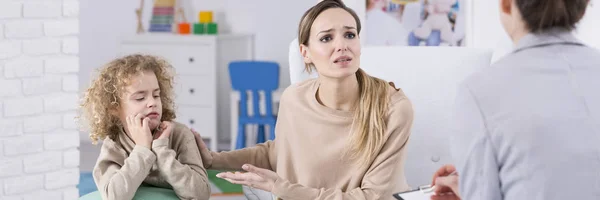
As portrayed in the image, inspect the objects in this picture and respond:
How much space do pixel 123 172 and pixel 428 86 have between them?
0.92 m

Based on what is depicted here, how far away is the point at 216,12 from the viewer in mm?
6547

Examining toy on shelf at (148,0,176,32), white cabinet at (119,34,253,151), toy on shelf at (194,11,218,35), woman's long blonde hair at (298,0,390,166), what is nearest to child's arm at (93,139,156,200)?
woman's long blonde hair at (298,0,390,166)

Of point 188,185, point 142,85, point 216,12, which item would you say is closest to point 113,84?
point 142,85

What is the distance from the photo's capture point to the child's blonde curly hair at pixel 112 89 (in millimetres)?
2266

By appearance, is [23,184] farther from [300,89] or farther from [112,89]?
[300,89]

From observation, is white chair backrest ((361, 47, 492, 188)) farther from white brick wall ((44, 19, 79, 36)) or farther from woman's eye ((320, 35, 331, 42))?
white brick wall ((44, 19, 79, 36))

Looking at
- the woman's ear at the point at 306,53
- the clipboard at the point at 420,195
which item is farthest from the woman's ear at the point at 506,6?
the woman's ear at the point at 306,53

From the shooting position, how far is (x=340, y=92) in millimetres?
2205

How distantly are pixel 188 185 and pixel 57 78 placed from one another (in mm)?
1005

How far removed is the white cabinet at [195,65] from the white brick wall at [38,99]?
2.95 meters

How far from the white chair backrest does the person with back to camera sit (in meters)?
1.13

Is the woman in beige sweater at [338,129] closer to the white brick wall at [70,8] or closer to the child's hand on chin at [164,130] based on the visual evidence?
the child's hand on chin at [164,130]

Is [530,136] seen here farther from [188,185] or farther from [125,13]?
[125,13]

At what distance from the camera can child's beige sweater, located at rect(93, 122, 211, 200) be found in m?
2.18
